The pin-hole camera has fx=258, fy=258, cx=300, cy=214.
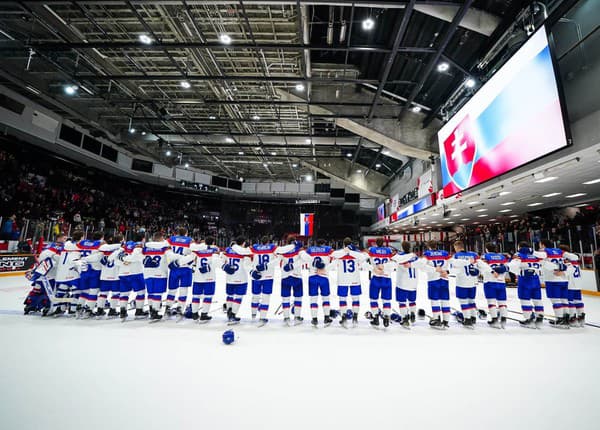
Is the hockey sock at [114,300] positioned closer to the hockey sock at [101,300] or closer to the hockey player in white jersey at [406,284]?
the hockey sock at [101,300]

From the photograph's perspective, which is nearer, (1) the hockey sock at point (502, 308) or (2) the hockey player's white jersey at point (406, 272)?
(2) the hockey player's white jersey at point (406, 272)

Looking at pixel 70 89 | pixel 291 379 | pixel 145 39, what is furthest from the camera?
pixel 70 89

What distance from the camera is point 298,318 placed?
5121 mm

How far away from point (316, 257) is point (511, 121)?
5.72 meters

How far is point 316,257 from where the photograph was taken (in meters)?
5.09

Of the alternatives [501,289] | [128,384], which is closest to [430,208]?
[501,289]

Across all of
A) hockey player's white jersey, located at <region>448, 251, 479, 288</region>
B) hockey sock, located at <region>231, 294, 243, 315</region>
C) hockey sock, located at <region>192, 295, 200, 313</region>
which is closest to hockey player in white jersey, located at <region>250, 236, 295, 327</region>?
hockey sock, located at <region>231, 294, 243, 315</region>

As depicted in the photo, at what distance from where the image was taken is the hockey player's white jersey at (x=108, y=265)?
509cm

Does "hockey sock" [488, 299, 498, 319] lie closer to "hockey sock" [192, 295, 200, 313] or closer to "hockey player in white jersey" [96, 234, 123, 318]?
"hockey sock" [192, 295, 200, 313]

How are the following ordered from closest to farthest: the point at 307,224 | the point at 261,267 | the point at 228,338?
the point at 228,338 < the point at 261,267 < the point at 307,224

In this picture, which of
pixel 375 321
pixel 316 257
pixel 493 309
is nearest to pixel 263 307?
pixel 316 257

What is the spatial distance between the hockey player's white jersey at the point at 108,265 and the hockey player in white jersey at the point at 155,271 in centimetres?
61

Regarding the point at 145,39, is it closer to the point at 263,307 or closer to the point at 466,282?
the point at 263,307

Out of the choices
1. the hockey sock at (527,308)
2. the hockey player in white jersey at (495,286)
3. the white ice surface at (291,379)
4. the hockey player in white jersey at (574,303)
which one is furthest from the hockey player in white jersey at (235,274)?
the hockey player in white jersey at (574,303)
